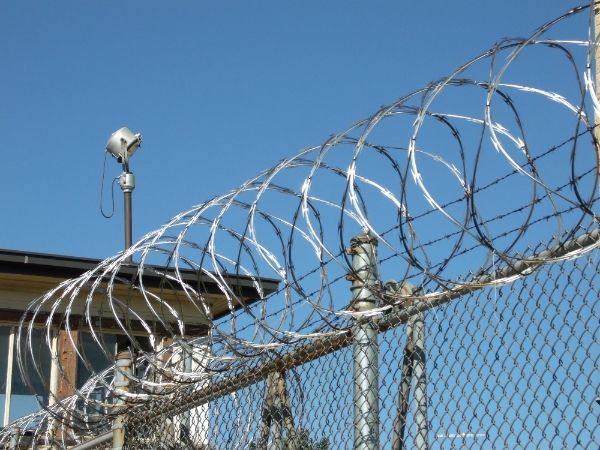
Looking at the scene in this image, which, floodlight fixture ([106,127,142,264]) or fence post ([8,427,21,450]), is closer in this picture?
fence post ([8,427,21,450])

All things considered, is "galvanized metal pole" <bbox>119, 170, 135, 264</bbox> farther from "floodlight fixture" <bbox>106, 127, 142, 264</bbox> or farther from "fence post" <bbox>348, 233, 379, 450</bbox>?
"fence post" <bbox>348, 233, 379, 450</bbox>

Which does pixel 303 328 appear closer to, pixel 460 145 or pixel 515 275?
pixel 460 145

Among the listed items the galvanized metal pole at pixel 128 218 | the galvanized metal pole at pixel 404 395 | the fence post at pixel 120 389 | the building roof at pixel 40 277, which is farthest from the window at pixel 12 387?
the galvanized metal pole at pixel 404 395

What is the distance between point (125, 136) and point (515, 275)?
10040mm

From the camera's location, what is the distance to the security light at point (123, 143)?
540 inches

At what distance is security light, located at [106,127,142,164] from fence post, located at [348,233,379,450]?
9.03 m

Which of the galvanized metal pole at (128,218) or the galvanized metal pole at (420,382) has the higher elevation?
the galvanized metal pole at (128,218)

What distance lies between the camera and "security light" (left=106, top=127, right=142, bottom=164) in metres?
13.7

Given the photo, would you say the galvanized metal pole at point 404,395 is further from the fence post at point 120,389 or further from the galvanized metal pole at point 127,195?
the galvanized metal pole at point 127,195

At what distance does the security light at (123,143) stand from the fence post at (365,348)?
9026 mm

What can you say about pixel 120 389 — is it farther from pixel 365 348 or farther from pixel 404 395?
pixel 404 395

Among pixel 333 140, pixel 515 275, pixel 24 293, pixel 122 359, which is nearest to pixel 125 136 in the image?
pixel 24 293

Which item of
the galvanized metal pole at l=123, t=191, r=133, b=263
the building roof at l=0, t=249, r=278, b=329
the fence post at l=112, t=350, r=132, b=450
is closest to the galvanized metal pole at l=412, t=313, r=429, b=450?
the fence post at l=112, t=350, r=132, b=450

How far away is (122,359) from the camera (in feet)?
24.1
